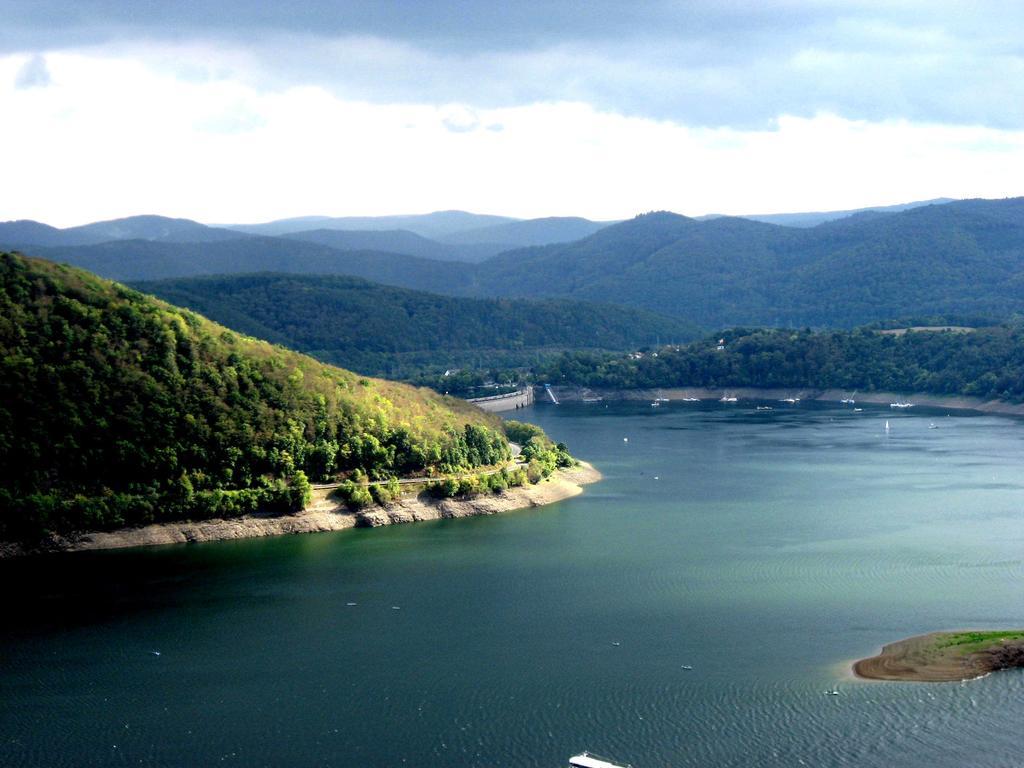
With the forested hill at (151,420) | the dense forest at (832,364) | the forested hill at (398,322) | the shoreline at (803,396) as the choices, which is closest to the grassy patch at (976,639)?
the forested hill at (151,420)

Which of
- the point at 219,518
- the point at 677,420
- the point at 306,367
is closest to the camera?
the point at 219,518

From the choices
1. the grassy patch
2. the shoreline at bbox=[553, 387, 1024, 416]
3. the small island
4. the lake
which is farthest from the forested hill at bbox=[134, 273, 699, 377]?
the small island

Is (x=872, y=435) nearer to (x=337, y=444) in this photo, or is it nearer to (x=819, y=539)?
(x=819, y=539)

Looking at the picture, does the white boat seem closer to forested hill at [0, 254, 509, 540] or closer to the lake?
the lake

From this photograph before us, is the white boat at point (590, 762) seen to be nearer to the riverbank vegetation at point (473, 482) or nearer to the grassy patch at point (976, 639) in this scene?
the grassy patch at point (976, 639)

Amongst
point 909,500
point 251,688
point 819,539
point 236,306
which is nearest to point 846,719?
point 251,688

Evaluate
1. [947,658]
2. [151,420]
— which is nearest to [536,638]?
[947,658]

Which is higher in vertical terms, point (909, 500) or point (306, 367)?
point (306, 367)

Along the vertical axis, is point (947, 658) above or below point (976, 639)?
below

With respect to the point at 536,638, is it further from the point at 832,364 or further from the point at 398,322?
the point at 398,322
